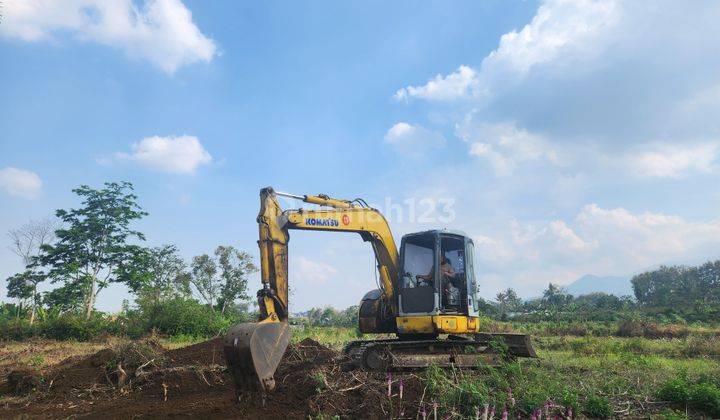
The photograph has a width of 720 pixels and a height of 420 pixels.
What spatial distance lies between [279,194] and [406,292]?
3.14 metres

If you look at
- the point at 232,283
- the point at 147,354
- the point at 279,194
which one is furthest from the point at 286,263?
the point at 232,283

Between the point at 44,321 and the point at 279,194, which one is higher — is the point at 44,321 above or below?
below

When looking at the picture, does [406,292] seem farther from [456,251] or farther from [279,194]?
[279,194]

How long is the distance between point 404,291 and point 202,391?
422 cm

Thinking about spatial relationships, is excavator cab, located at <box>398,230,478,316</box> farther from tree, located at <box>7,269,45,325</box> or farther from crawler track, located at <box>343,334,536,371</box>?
tree, located at <box>7,269,45,325</box>

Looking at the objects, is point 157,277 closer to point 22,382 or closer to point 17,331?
point 17,331

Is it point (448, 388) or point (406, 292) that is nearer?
point (448, 388)

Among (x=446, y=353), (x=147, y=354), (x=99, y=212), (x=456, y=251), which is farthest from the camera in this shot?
(x=99, y=212)

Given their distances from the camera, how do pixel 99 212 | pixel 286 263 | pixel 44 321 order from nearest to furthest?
pixel 286 263 → pixel 44 321 → pixel 99 212

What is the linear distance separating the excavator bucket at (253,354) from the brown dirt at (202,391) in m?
0.29

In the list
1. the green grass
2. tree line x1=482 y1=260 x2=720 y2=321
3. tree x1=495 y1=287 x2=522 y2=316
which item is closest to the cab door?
the green grass

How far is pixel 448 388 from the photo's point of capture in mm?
Result: 6777

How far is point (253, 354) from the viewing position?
6.24 meters

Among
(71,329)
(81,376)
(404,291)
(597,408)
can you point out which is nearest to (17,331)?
(71,329)
